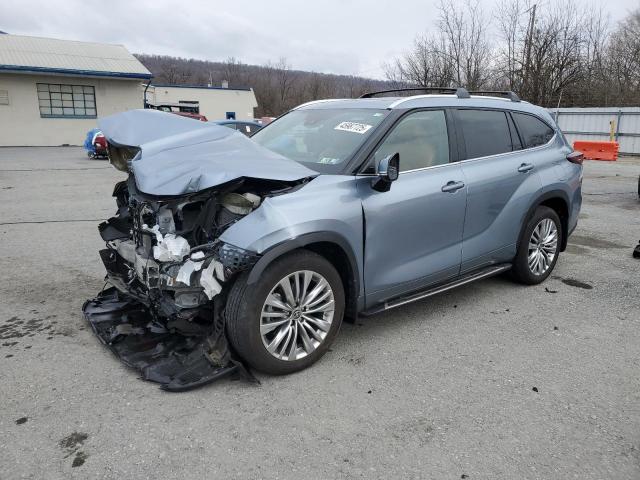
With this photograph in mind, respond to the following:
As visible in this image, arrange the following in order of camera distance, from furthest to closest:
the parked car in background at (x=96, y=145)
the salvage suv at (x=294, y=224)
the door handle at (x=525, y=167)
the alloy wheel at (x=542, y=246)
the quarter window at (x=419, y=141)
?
the parked car in background at (x=96, y=145)
the alloy wheel at (x=542, y=246)
the door handle at (x=525, y=167)
the quarter window at (x=419, y=141)
the salvage suv at (x=294, y=224)

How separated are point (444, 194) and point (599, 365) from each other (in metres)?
1.60

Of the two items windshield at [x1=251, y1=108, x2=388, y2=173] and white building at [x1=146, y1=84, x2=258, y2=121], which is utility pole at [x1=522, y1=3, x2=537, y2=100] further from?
white building at [x1=146, y1=84, x2=258, y2=121]

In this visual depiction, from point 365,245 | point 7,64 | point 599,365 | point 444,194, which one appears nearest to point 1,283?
point 365,245

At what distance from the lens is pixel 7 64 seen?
23.7m

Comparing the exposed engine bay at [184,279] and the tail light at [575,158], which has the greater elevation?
the tail light at [575,158]

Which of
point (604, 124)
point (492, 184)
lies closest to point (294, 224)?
point (492, 184)

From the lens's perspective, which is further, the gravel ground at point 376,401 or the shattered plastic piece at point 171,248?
the shattered plastic piece at point 171,248

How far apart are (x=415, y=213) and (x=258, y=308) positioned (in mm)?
1407

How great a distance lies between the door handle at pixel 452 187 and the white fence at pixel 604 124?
68.7 ft

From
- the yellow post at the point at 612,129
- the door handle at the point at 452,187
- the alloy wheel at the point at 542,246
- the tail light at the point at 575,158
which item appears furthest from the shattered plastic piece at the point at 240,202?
the yellow post at the point at 612,129

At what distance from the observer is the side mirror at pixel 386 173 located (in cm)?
337

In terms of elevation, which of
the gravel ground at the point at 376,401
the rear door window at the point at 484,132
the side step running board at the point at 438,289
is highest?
the rear door window at the point at 484,132

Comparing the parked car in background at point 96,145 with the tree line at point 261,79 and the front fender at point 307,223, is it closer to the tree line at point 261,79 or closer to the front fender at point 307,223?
the front fender at point 307,223

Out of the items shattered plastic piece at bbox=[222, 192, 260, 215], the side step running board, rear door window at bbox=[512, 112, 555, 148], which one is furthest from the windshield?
rear door window at bbox=[512, 112, 555, 148]
